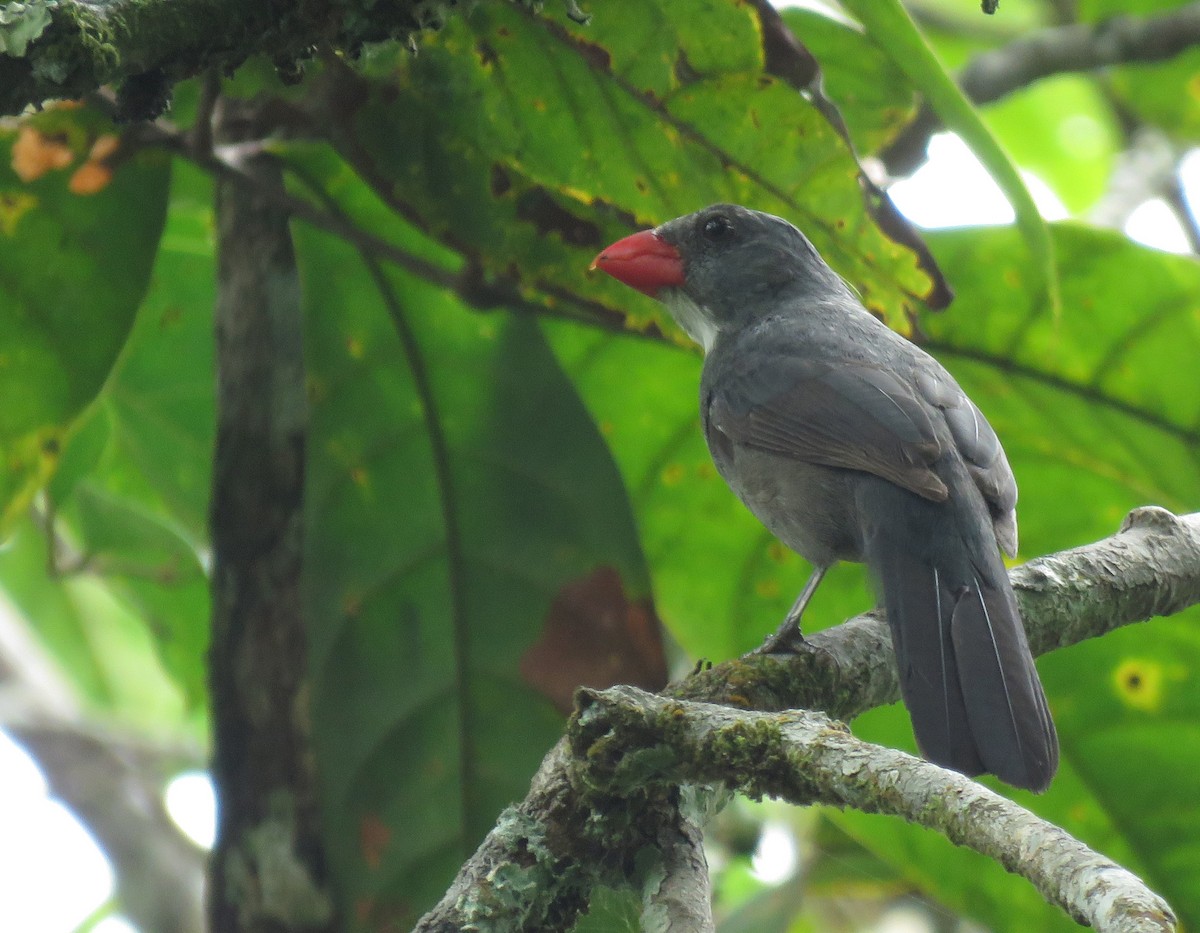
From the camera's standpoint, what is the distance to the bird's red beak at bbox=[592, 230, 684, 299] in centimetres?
325

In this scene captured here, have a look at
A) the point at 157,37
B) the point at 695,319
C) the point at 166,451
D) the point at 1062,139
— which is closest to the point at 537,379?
the point at 695,319

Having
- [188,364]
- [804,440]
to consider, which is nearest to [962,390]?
[804,440]

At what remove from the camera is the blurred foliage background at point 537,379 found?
2871 mm

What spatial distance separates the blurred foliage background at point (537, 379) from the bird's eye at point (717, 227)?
46 cm

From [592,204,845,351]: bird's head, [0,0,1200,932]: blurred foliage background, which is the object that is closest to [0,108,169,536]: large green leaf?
[0,0,1200,932]: blurred foliage background

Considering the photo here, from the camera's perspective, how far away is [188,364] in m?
4.08

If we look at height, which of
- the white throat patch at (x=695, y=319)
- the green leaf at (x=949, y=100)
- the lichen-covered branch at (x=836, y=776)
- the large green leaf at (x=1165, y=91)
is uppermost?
the large green leaf at (x=1165, y=91)

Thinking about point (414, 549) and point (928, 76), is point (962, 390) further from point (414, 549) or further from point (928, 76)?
point (414, 549)

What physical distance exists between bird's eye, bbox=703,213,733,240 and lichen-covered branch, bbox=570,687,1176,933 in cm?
250

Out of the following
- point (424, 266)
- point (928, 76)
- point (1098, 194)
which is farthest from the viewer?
point (1098, 194)

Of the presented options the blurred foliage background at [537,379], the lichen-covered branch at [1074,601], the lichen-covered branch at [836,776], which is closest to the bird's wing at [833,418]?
the blurred foliage background at [537,379]

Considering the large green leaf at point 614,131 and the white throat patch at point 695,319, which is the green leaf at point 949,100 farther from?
the white throat patch at point 695,319

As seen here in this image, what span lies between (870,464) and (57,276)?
179 cm

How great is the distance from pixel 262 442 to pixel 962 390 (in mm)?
1709
